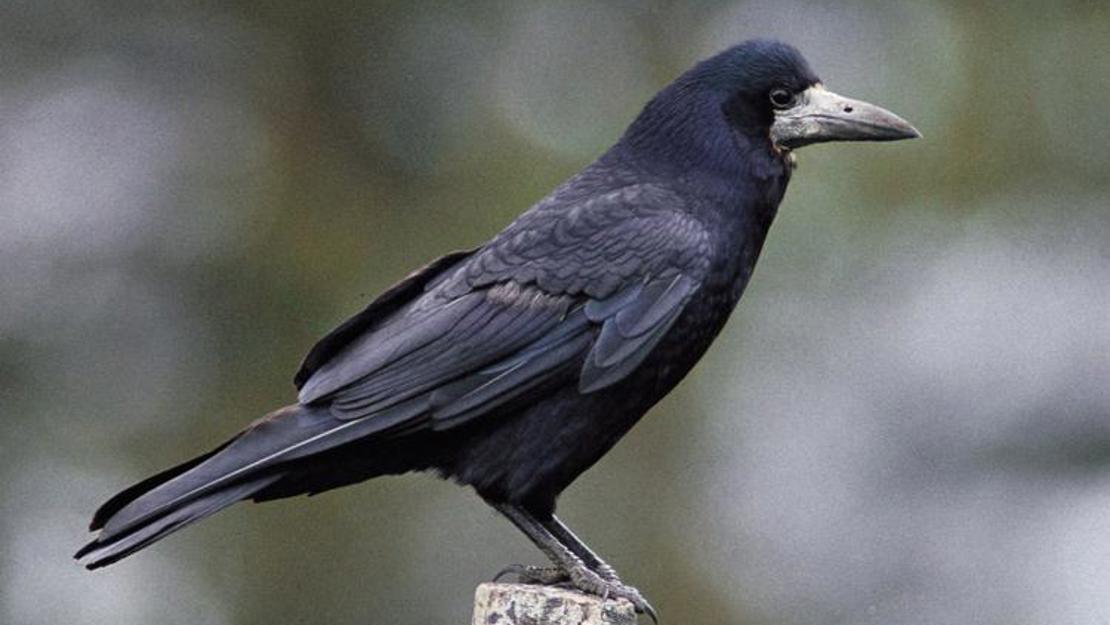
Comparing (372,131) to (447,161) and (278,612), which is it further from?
(278,612)

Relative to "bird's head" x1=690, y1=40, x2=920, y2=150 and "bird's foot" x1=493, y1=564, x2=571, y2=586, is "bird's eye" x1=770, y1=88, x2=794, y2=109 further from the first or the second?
"bird's foot" x1=493, y1=564, x2=571, y2=586

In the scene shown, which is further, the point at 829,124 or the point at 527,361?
the point at 829,124

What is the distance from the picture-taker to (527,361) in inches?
220

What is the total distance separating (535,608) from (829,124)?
1797mm

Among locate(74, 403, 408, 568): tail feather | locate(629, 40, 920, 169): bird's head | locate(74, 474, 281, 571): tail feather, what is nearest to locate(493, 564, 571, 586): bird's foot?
locate(74, 403, 408, 568): tail feather

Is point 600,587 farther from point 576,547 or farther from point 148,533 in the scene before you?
point 148,533

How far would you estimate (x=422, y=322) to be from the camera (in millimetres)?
5672

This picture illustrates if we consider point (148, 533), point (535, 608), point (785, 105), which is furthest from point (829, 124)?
point (148, 533)

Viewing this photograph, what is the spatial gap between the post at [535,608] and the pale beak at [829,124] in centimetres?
163

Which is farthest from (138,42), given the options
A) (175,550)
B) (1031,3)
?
(1031,3)

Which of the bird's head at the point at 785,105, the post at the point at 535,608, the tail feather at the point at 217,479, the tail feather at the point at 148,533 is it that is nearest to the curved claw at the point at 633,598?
the post at the point at 535,608

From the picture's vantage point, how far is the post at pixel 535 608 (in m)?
4.90

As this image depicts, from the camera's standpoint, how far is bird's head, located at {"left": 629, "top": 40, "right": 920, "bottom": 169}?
19.8 ft

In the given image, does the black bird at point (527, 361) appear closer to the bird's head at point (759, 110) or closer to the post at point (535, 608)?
the bird's head at point (759, 110)
